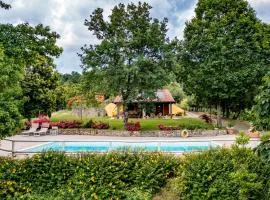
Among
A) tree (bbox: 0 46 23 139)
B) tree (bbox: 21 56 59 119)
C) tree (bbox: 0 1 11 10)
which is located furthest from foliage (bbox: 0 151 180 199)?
tree (bbox: 21 56 59 119)

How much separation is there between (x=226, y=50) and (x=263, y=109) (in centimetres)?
2332

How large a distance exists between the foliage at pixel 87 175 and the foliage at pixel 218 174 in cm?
108

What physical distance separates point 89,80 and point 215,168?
719 inches

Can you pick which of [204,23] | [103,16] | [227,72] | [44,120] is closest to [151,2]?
[103,16]

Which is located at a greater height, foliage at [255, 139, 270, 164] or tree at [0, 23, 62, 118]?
tree at [0, 23, 62, 118]

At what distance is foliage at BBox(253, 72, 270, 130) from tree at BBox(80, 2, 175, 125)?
61.0 feet

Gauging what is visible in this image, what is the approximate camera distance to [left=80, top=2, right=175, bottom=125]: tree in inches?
1101

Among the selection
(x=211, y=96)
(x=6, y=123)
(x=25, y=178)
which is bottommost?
(x=25, y=178)

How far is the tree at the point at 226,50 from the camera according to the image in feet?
102

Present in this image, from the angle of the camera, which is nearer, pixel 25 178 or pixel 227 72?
pixel 25 178

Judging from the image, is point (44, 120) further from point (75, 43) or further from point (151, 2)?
point (151, 2)

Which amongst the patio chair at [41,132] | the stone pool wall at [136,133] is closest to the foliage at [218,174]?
the stone pool wall at [136,133]

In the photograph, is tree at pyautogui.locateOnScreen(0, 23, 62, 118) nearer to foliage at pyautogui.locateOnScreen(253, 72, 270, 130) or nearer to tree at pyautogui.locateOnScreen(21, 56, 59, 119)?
foliage at pyautogui.locateOnScreen(253, 72, 270, 130)

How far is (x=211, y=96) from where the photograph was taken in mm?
32625
